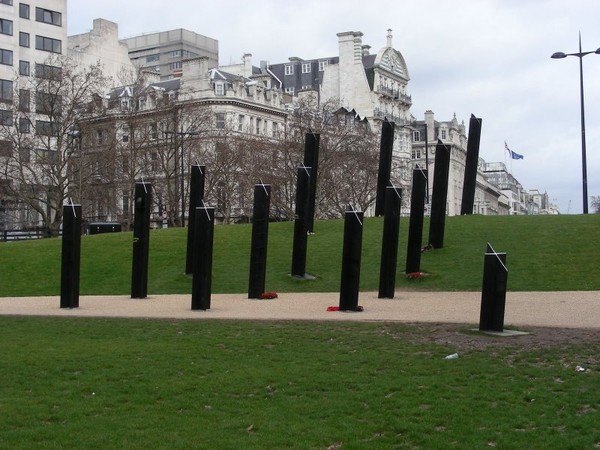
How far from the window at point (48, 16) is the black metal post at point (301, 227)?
64.7 meters

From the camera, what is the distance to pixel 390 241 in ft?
72.1

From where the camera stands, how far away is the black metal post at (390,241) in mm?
22047

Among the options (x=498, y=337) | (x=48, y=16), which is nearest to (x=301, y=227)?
(x=498, y=337)

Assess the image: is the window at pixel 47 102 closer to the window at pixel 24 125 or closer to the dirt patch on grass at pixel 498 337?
the window at pixel 24 125

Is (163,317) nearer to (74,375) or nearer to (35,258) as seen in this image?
(74,375)

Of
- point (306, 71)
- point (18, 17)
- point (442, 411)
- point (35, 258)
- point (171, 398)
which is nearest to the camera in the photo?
point (442, 411)

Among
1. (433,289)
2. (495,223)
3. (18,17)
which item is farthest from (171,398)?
(18,17)

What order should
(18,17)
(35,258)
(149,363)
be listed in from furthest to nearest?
(18,17)
(35,258)
(149,363)

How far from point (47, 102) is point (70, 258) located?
4166 cm

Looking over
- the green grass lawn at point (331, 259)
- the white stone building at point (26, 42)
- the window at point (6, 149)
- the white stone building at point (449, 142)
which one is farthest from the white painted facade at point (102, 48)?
the green grass lawn at point (331, 259)

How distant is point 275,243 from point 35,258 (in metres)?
8.86

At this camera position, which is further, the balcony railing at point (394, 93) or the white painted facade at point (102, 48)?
the balcony railing at point (394, 93)

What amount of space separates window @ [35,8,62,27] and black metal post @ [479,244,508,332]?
252ft

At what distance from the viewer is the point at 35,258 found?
102 feet
